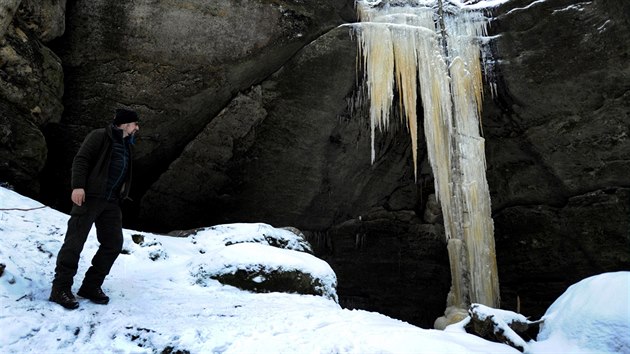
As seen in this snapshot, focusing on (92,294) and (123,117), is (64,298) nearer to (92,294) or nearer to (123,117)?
(92,294)

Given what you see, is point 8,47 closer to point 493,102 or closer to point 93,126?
point 93,126

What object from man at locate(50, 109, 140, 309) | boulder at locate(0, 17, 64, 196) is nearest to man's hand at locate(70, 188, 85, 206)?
→ man at locate(50, 109, 140, 309)

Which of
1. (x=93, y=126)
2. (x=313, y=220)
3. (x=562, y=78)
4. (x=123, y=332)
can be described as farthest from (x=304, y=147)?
(x=123, y=332)

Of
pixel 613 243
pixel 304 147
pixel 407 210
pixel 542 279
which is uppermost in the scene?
pixel 304 147

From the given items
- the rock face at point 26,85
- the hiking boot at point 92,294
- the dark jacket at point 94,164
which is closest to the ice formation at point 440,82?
the rock face at point 26,85

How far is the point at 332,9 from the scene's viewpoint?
31.2 feet

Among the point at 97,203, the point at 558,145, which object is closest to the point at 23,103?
the point at 97,203

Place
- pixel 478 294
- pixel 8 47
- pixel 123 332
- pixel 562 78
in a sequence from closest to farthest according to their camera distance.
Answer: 1. pixel 123 332
2. pixel 8 47
3. pixel 478 294
4. pixel 562 78

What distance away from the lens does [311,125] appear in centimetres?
1045

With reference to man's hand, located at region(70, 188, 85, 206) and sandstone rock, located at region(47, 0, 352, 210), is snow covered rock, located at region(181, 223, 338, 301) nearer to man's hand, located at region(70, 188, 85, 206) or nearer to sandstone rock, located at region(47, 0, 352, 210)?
man's hand, located at region(70, 188, 85, 206)

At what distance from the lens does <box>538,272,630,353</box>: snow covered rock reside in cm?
325

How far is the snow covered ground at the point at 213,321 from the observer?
126 inches

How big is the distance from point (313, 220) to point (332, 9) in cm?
528

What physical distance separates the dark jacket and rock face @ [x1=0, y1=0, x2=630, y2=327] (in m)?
4.05
